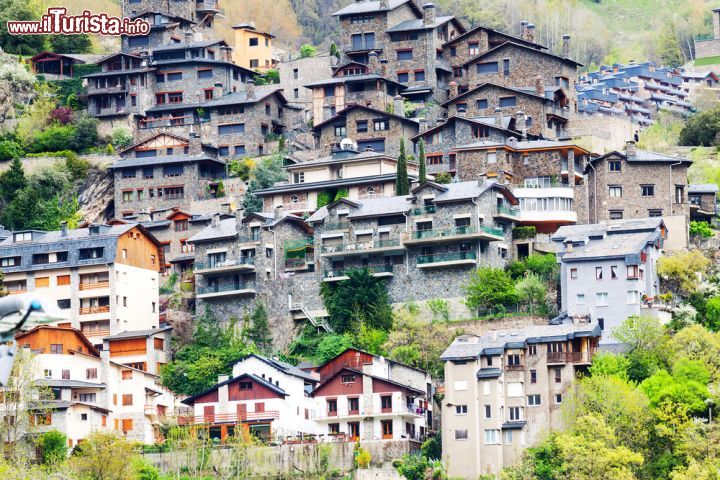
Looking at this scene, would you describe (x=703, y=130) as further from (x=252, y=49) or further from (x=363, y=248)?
Result: (x=252, y=49)

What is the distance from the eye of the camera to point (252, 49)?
121000 millimetres

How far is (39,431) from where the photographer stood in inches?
2596

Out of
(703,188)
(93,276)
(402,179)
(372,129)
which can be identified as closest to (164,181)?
(372,129)

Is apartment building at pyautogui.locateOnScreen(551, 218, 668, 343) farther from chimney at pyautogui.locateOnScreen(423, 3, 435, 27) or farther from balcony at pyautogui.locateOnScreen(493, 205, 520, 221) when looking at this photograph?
chimney at pyautogui.locateOnScreen(423, 3, 435, 27)

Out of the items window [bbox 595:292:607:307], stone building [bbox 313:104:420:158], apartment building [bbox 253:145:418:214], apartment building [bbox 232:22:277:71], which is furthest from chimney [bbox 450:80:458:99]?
window [bbox 595:292:607:307]

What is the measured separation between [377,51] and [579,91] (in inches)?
806

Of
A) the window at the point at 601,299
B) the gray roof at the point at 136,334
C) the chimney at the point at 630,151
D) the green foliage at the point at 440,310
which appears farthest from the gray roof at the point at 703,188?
the gray roof at the point at 136,334

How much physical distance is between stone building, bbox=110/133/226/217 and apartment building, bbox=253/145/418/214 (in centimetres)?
718

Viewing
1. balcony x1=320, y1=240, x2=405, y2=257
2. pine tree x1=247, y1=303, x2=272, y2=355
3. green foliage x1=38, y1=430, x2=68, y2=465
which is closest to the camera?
green foliage x1=38, y1=430, x2=68, y2=465

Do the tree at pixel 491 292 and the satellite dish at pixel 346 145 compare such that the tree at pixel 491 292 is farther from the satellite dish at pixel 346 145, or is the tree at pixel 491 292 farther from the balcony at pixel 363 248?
the satellite dish at pixel 346 145

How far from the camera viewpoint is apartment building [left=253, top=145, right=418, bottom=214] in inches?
3371

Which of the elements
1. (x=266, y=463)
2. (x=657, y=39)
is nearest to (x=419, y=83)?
(x=266, y=463)

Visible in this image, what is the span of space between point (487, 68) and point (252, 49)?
1125 inches

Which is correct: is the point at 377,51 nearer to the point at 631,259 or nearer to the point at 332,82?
the point at 332,82
